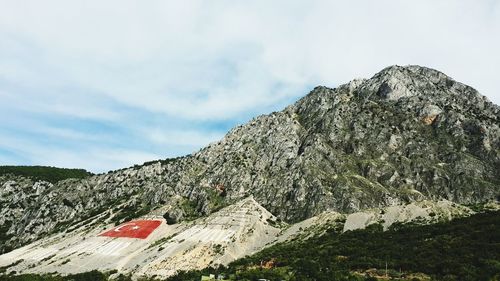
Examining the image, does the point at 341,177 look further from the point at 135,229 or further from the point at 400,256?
the point at 400,256

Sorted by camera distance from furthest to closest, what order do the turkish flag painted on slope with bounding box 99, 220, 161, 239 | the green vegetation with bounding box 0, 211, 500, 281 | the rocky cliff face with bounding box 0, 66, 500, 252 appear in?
the rocky cliff face with bounding box 0, 66, 500, 252 < the turkish flag painted on slope with bounding box 99, 220, 161, 239 < the green vegetation with bounding box 0, 211, 500, 281

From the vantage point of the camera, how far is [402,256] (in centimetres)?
7262

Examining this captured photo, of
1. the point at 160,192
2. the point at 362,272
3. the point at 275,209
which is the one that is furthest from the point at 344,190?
the point at 362,272

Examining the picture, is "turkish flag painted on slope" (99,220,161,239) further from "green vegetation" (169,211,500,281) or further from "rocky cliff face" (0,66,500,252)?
"green vegetation" (169,211,500,281)

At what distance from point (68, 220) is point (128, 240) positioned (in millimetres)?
59282

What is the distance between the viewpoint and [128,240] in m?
152

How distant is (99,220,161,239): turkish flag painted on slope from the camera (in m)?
156

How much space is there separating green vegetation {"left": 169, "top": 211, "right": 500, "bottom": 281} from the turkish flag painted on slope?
59.8 m

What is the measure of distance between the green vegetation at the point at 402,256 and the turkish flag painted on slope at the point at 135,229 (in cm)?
5984

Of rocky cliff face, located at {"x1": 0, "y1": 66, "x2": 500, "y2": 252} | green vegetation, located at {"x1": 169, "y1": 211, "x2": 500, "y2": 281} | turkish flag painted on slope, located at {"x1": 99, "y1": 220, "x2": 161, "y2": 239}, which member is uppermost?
rocky cliff face, located at {"x1": 0, "y1": 66, "x2": 500, "y2": 252}

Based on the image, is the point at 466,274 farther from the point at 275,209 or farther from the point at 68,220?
the point at 68,220

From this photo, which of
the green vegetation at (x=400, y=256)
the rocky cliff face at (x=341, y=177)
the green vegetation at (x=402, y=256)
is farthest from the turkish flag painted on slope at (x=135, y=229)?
the green vegetation at (x=400, y=256)

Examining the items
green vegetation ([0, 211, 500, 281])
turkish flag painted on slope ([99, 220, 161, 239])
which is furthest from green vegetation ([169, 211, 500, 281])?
turkish flag painted on slope ([99, 220, 161, 239])

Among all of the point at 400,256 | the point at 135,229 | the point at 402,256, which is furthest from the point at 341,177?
the point at 402,256
